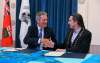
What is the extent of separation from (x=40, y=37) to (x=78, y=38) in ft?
2.14

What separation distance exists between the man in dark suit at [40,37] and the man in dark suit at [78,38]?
28cm

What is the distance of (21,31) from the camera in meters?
5.07

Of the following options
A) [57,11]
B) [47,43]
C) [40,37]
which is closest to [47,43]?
[47,43]

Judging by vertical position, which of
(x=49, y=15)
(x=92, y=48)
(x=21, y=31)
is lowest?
(x=92, y=48)

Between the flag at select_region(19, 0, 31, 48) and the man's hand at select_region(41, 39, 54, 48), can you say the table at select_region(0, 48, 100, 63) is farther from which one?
the flag at select_region(19, 0, 31, 48)

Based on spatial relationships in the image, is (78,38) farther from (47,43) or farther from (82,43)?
(47,43)

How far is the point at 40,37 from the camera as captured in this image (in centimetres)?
391

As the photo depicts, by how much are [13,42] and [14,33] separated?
0.18 metres

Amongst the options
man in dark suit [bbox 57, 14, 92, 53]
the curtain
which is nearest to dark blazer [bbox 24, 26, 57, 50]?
man in dark suit [bbox 57, 14, 92, 53]

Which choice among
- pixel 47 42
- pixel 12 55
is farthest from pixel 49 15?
pixel 12 55

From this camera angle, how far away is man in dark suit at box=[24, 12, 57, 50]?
374 cm

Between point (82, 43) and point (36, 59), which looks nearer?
point (36, 59)

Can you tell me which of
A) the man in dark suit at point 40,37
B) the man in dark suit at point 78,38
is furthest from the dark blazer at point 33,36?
Result: the man in dark suit at point 78,38

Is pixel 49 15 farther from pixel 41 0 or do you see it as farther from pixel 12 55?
pixel 12 55
